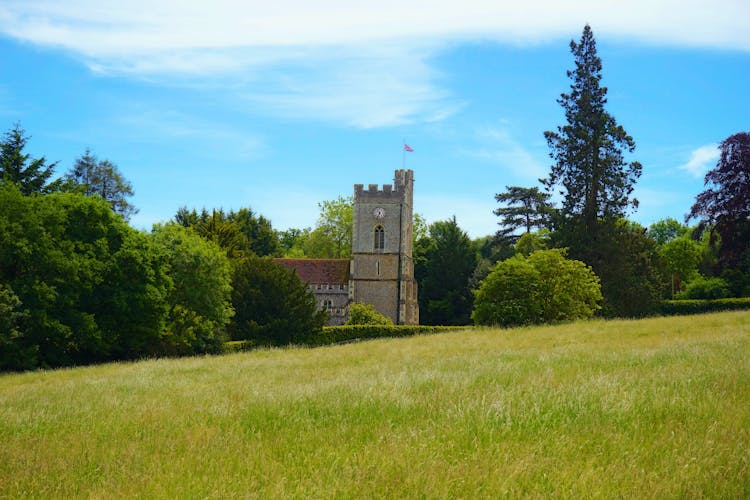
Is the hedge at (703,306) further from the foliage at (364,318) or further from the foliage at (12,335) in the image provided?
the foliage at (12,335)

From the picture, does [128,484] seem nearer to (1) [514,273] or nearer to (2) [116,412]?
(2) [116,412]

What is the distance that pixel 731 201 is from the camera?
44.8m

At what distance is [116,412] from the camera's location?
944 centimetres

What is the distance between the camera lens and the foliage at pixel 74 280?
2978cm

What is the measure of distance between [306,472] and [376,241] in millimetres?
62387

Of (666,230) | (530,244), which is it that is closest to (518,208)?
(530,244)

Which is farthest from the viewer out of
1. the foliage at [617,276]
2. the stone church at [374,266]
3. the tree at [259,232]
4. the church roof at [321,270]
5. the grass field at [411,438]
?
the tree at [259,232]

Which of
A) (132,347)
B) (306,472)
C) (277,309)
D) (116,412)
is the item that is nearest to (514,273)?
(277,309)

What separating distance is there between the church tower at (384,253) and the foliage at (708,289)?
83.9 feet

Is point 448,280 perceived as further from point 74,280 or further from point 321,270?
point 74,280

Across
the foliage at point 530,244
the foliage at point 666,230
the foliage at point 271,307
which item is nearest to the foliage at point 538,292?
the foliage at point 271,307

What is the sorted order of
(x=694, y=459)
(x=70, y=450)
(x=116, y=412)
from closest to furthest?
(x=694, y=459) → (x=70, y=450) → (x=116, y=412)

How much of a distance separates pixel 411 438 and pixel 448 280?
66.7 meters

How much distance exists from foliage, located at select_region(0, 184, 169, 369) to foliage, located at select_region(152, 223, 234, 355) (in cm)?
298
